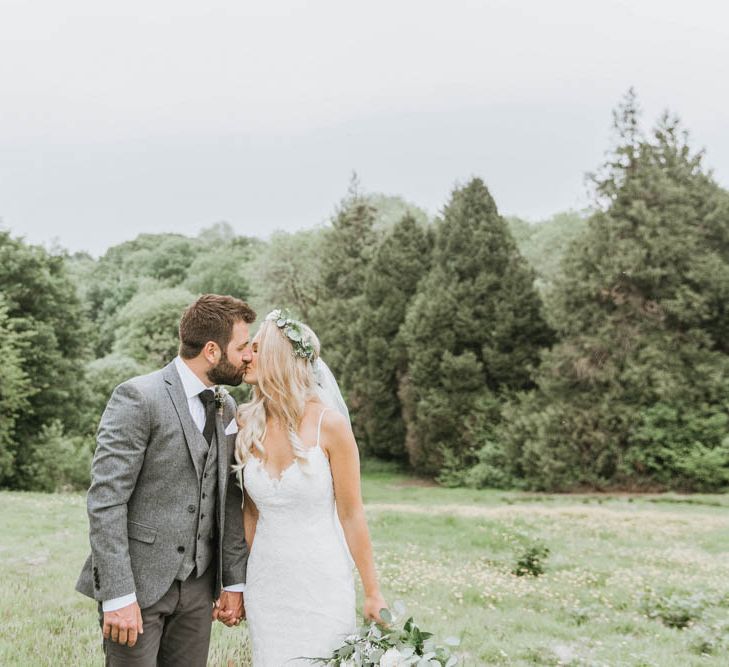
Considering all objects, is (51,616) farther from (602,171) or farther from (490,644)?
(602,171)

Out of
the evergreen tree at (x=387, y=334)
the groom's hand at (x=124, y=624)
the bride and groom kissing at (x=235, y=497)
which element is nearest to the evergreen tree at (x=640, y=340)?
the evergreen tree at (x=387, y=334)

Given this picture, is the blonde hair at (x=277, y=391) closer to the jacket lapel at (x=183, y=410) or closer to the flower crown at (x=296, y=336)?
the flower crown at (x=296, y=336)

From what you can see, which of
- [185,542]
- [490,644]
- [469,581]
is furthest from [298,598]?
[469,581]

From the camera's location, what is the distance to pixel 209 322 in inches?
152

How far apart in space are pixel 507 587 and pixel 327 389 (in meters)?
5.51

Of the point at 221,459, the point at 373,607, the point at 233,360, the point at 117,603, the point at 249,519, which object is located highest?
the point at 233,360

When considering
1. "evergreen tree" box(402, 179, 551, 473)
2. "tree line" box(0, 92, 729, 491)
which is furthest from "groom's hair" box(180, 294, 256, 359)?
"evergreen tree" box(402, 179, 551, 473)

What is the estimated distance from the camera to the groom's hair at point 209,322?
3.87 metres

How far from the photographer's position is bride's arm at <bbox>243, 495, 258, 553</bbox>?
429 centimetres

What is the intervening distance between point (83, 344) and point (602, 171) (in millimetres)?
21219

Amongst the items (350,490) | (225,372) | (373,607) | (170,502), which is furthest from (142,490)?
(373,607)

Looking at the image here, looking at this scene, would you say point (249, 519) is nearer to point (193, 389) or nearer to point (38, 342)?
point (193, 389)

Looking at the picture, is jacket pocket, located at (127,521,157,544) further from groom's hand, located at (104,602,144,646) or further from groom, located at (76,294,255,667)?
groom's hand, located at (104,602,144,646)

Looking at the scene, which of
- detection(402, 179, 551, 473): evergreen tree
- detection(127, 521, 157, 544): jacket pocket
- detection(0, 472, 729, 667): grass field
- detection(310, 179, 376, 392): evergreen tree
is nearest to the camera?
detection(127, 521, 157, 544): jacket pocket
